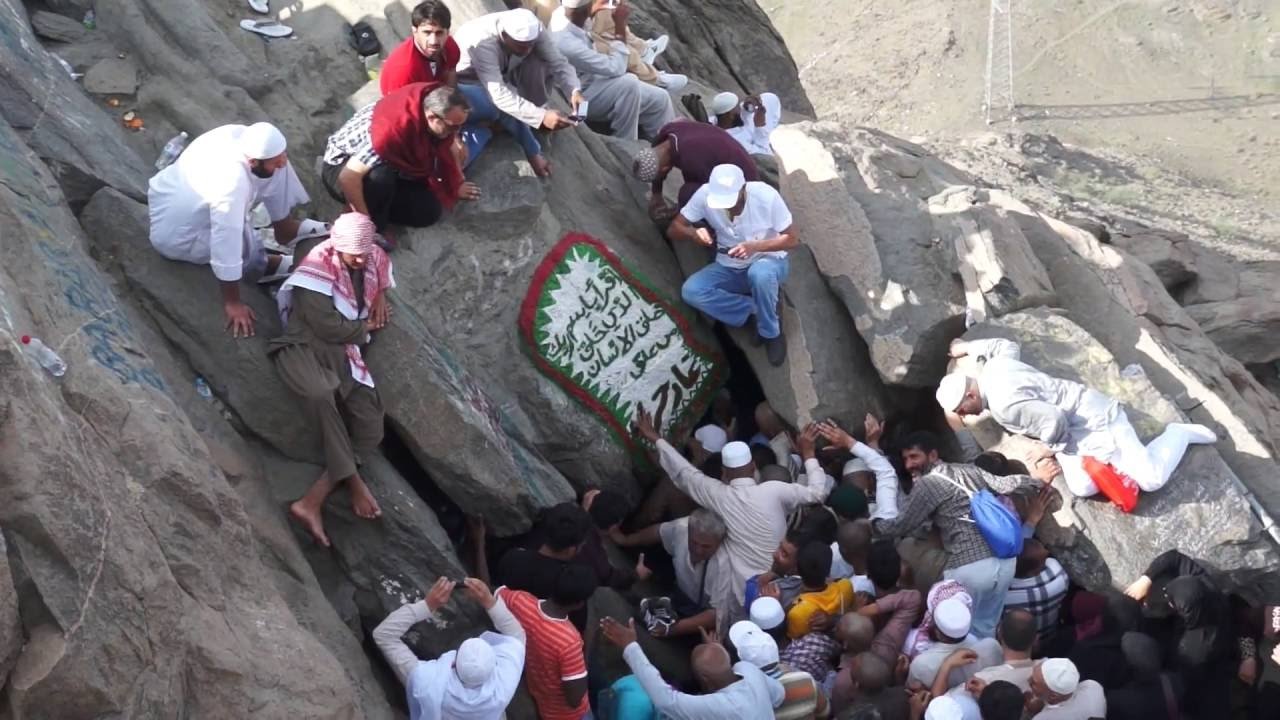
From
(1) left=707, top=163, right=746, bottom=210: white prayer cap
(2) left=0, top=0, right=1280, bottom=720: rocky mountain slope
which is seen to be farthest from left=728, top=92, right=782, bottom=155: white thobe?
(1) left=707, top=163, right=746, bottom=210: white prayer cap

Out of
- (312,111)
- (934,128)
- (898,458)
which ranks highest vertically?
(312,111)

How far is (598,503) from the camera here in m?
8.64

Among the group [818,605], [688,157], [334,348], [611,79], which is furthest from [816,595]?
[611,79]

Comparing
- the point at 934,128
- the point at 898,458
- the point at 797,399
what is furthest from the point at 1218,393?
the point at 934,128

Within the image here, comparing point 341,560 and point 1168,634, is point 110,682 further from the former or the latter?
point 1168,634

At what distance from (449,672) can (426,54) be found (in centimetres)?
424

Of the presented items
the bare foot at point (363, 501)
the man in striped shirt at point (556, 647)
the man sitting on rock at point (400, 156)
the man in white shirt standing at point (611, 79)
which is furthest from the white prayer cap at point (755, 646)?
the man in white shirt standing at point (611, 79)

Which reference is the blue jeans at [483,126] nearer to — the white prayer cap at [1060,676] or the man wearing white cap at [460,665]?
the man wearing white cap at [460,665]

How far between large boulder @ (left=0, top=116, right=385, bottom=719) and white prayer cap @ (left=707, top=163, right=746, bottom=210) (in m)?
4.21

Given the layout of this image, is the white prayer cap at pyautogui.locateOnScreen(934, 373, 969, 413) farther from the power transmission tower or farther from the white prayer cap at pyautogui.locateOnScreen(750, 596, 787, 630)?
the power transmission tower

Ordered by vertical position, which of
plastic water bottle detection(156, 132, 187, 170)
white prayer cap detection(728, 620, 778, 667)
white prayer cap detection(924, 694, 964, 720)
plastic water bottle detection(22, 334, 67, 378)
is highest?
plastic water bottle detection(22, 334, 67, 378)

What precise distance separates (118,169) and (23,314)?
2469 millimetres

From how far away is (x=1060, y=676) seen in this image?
277 inches

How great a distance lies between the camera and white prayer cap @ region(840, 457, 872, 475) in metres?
9.46
